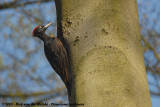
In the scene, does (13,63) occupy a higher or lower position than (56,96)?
higher

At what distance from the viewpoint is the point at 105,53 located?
4.94ft

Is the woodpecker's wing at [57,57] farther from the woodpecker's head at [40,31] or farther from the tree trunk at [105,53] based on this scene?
the woodpecker's head at [40,31]

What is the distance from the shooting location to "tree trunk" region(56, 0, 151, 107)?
1.40m

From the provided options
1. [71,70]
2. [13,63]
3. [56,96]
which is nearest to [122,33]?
[71,70]

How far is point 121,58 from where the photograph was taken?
150 cm

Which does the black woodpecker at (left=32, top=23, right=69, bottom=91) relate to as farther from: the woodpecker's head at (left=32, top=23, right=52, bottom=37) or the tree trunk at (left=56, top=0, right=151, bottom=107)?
the woodpecker's head at (left=32, top=23, right=52, bottom=37)

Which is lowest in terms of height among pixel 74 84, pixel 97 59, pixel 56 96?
pixel 56 96

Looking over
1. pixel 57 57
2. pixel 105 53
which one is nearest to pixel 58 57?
pixel 57 57

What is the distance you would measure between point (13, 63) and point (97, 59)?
4.88 m

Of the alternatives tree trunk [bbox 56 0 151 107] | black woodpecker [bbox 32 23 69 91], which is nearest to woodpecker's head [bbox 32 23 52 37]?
black woodpecker [bbox 32 23 69 91]

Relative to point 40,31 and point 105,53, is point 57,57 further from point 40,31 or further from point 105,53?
point 40,31

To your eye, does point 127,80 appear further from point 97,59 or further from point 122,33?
point 122,33

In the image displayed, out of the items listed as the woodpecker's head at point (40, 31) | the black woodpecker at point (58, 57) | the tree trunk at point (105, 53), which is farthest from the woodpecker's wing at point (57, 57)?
the woodpecker's head at point (40, 31)

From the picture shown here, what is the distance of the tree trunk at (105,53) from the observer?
140cm
